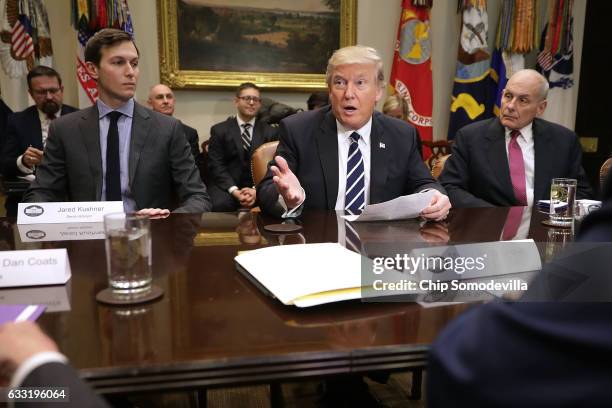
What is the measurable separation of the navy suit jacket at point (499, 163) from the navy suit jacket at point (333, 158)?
0.37m

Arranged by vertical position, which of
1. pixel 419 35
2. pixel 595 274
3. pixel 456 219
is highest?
pixel 419 35

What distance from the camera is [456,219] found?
173 cm

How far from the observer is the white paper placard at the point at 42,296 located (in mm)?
878

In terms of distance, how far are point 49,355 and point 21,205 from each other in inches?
46.4

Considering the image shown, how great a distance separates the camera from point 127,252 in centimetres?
92

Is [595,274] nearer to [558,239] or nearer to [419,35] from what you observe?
[558,239]

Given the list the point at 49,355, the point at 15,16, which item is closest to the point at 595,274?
the point at 49,355

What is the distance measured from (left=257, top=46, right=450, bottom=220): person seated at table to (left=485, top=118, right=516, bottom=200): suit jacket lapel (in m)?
0.60

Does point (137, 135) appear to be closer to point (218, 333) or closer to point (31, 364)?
point (218, 333)

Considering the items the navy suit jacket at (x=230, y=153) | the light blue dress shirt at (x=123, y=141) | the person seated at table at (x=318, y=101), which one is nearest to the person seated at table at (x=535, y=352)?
the light blue dress shirt at (x=123, y=141)

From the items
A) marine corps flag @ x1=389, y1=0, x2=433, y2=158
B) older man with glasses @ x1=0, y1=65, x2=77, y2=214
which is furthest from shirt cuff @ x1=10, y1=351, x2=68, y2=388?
marine corps flag @ x1=389, y1=0, x2=433, y2=158

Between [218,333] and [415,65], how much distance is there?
4708 millimetres

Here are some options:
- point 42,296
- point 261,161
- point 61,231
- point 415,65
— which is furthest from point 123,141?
point 415,65

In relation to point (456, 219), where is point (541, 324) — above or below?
above
